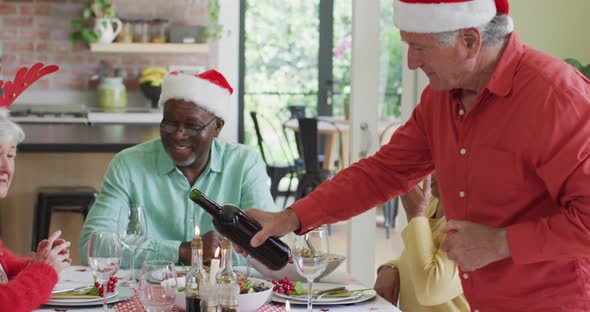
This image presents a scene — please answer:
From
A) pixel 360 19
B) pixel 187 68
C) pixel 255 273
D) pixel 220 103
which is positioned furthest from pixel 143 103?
pixel 255 273

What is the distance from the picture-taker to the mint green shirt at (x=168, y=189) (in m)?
2.81

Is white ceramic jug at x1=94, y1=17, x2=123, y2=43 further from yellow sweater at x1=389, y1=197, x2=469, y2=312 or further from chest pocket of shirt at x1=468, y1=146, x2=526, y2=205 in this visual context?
chest pocket of shirt at x1=468, y1=146, x2=526, y2=205

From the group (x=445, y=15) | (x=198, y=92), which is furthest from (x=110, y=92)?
(x=445, y=15)

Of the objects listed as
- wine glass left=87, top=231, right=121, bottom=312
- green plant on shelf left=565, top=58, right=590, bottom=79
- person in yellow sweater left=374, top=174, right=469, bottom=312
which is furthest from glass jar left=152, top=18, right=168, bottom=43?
wine glass left=87, top=231, right=121, bottom=312

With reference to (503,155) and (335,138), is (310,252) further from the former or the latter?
(335,138)

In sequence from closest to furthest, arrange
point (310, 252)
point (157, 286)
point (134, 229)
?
point (157, 286)
point (310, 252)
point (134, 229)

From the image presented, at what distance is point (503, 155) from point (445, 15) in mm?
317

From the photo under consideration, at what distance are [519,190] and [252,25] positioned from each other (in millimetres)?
7072

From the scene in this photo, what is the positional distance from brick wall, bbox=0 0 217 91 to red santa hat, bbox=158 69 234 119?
438 centimetres

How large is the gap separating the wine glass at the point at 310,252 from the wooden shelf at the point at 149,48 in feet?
17.5

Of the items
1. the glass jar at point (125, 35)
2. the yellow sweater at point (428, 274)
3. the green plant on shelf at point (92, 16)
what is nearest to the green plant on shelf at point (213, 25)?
the glass jar at point (125, 35)

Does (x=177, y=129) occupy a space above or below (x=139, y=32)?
below

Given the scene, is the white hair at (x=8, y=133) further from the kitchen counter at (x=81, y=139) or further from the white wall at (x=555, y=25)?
the white wall at (x=555, y=25)

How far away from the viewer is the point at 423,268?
8.23ft
